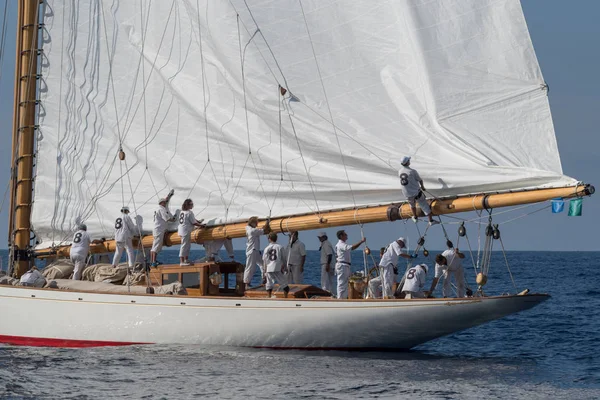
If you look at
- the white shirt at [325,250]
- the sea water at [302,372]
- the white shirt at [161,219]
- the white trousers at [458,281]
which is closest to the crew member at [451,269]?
the white trousers at [458,281]

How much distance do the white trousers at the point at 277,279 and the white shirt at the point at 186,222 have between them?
2122 mm

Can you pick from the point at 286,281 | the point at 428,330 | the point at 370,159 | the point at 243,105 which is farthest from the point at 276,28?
the point at 428,330

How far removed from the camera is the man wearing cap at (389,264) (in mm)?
22219

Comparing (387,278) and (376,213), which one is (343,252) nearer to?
(387,278)

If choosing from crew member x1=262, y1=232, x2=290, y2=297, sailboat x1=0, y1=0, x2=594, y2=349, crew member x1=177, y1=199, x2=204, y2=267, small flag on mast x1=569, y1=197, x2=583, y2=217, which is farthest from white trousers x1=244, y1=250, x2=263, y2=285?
small flag on mast x1=569, y1=197, x2=583, y2=217

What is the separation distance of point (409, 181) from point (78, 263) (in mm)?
8640

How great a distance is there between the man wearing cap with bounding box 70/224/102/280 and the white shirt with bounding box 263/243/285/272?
180 inches

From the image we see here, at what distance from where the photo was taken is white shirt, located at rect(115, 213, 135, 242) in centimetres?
2436

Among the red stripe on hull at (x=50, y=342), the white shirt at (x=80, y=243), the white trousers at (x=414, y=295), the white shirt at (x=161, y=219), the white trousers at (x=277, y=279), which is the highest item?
the white shirt at (x=161, y=219)

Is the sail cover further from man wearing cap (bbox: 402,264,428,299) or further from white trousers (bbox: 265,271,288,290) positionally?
man wearing cap (bbox: 402,264,428,299)

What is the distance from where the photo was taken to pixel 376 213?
69.3 ft

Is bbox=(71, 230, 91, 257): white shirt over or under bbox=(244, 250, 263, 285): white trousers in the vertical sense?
over

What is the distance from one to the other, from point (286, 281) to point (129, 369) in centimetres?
433

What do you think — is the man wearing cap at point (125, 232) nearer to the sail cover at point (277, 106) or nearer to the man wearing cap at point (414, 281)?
the sail cover at point (277, 106)
